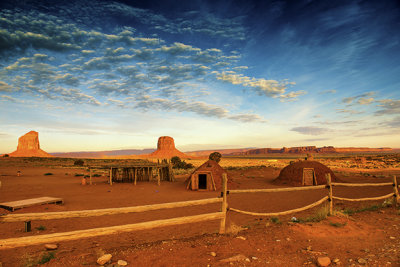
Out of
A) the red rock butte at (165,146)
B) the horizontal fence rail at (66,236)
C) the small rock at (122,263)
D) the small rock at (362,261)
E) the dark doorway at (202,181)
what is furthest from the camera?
the red rock butte at (165,146)

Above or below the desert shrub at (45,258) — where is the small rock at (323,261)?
below

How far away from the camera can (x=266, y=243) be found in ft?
16.8

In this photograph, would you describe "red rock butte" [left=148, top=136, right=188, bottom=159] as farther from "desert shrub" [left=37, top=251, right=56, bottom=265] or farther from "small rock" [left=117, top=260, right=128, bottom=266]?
"small rock" [left=117, top=260, right=128, bottom=266]

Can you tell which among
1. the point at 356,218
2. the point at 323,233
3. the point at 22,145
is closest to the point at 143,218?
the point at 323,233

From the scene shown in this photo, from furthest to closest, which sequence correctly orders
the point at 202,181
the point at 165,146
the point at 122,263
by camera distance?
the point at 165,146 → the point at 202,181 → the point at 122,263

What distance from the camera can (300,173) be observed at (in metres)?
19.9

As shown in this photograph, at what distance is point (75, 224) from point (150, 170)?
1541 centimetres

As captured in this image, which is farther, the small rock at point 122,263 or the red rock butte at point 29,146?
the red rock butte at point 29,146

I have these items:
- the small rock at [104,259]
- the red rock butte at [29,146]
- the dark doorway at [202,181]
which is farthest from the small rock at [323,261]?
the red rock butte at [29,146]

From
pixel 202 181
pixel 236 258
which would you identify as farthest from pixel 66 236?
pixel 202 181

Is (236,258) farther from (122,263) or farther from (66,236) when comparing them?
(66,236)

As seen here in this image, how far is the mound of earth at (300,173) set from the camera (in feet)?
63.5

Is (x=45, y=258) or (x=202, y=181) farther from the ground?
(x=45, y=258)

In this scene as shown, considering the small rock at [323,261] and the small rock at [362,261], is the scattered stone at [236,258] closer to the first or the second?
the small rock at [323,261]
